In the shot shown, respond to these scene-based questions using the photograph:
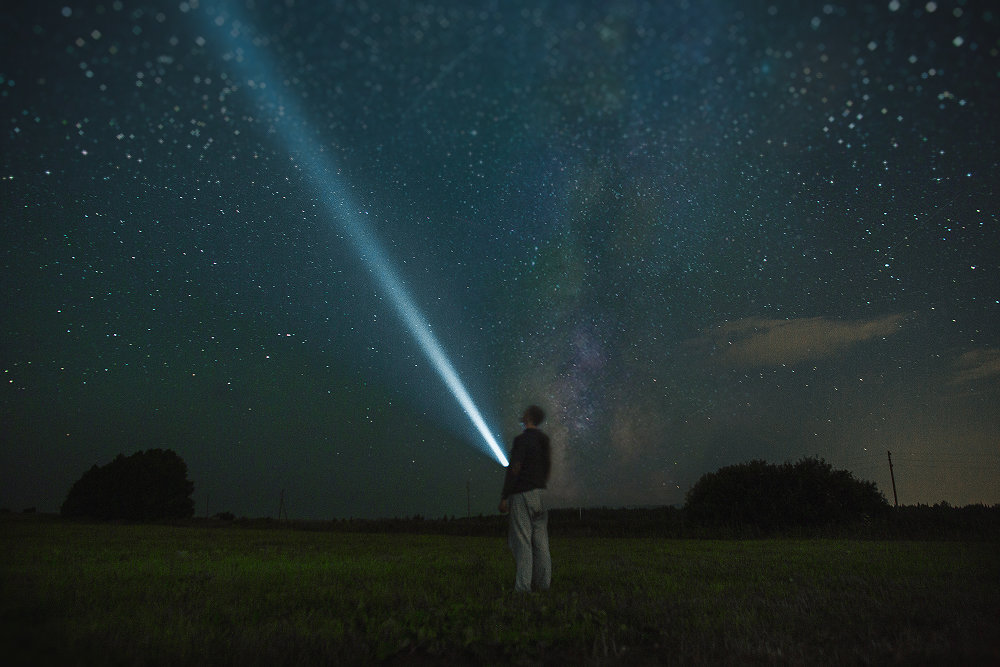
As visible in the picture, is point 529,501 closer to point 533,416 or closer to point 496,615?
point 533,416

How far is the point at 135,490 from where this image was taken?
5947 cm

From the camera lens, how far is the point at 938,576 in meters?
6.66

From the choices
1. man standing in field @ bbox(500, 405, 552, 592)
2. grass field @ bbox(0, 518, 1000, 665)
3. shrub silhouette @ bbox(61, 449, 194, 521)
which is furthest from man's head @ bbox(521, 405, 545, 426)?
shrub silhouette @ bbox(61, 449, 194, 521)

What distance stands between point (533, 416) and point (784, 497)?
95.7ft

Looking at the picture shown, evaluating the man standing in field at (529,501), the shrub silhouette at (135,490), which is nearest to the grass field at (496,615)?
the man standing in field at (529,501)

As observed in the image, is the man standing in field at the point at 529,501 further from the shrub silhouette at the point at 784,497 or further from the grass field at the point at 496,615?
the shrub silhouette at the point at 784,497

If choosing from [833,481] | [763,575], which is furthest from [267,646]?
[833,481]

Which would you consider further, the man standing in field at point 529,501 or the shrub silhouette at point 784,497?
the shrub silhouette at point 784,497

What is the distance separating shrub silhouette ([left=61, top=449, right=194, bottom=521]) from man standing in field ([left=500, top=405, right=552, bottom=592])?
64752mm

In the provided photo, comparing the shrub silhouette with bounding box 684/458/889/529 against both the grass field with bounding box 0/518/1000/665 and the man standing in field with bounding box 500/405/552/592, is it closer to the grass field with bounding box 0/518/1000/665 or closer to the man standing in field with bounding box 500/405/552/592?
the grass field with bounding box 0/518/1000/665

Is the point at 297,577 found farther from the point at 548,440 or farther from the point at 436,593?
the point at 548,440

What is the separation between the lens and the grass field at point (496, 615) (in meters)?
3.61

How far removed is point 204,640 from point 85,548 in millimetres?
9742

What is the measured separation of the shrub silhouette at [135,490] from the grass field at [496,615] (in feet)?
201
